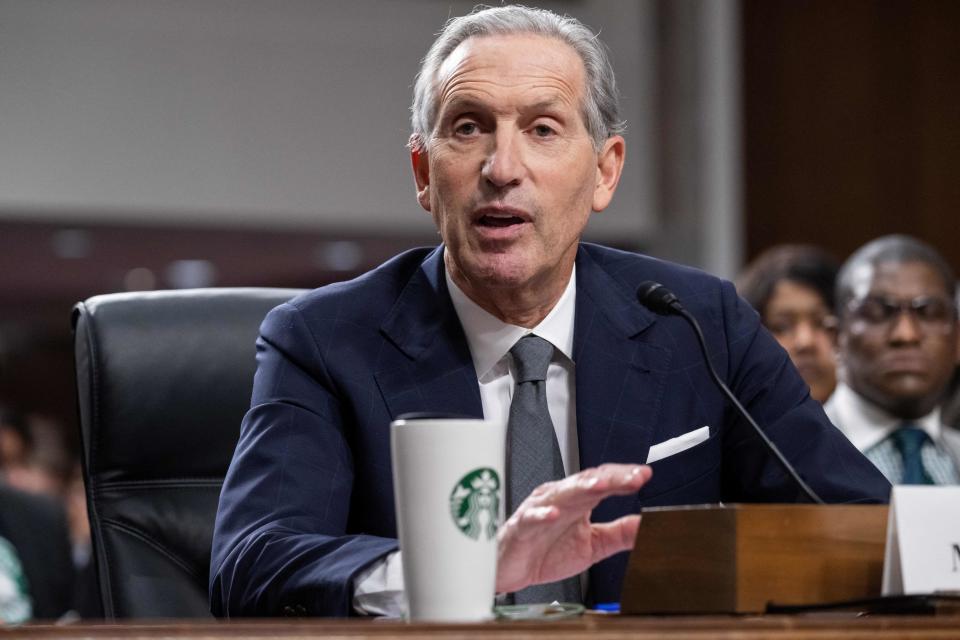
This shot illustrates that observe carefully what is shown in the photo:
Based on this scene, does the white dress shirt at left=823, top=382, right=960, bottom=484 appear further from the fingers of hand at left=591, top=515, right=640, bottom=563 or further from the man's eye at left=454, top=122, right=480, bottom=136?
the fingers of hand at left=591, top=515, right=640, bottom=563

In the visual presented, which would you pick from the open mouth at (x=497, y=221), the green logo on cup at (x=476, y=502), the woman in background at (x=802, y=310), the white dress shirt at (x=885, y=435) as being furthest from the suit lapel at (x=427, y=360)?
the woman in background at (x=802, y=310)

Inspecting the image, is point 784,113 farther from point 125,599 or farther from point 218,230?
point 125,599

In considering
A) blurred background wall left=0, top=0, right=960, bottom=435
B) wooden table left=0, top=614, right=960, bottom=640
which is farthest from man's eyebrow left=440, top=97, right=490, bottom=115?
blurred background wall left=0, top=0, right=960, bottom=435

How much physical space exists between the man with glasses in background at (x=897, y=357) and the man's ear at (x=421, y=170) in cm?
155

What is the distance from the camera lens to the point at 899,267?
3.05m

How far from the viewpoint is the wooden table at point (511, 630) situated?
2.30ft

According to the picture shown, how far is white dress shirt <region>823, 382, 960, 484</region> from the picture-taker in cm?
287

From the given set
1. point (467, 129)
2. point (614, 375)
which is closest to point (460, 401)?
point (614, 375)

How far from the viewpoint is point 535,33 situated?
1.56 metres

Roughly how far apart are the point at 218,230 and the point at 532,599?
6.26 m

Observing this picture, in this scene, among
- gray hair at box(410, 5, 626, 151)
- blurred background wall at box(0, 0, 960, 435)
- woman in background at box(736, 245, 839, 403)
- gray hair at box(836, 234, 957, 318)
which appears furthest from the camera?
blurred background wall at box(0, 0, 960, 435)

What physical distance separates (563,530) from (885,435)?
213 cm

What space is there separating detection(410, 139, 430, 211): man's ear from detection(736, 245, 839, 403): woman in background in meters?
1.76

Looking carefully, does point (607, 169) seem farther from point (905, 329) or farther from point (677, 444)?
point (905, 329)
